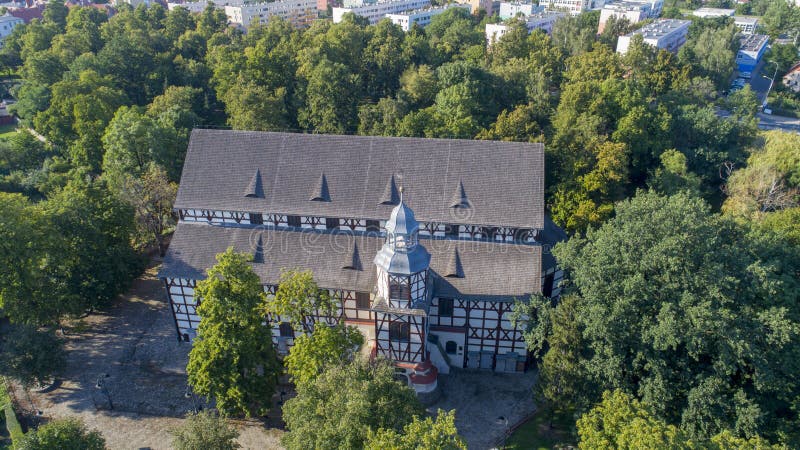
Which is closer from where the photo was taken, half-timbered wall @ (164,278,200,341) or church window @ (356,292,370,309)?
church window @ (356,292,370,309)

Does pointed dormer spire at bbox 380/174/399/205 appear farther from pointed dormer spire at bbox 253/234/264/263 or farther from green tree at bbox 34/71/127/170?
green tree at bbox 34/71/127/170

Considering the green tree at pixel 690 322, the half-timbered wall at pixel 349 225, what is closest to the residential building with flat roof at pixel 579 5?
the half-timbered wall at pixel 349 225

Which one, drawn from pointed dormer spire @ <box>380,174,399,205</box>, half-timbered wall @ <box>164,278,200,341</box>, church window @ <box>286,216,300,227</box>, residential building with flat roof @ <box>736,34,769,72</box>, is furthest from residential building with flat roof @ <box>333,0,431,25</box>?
half-timbered wall @ <box>164,278,200,341</box>

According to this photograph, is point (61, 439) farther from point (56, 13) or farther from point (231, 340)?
point (56, 13)

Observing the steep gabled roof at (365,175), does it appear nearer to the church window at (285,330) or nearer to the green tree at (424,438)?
the church window at (285,330)

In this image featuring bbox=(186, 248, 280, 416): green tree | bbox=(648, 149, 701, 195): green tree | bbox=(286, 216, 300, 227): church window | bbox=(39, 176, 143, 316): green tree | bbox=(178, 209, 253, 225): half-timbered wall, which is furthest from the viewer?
bbox=(648, 149, 701, 195): green tree

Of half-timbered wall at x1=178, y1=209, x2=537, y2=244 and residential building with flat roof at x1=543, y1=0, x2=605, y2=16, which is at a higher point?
residential building with flat roof at x1=543, y1=0, x2=605, y2=16

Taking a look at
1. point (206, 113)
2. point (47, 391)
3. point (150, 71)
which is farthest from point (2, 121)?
point (47, 391)
